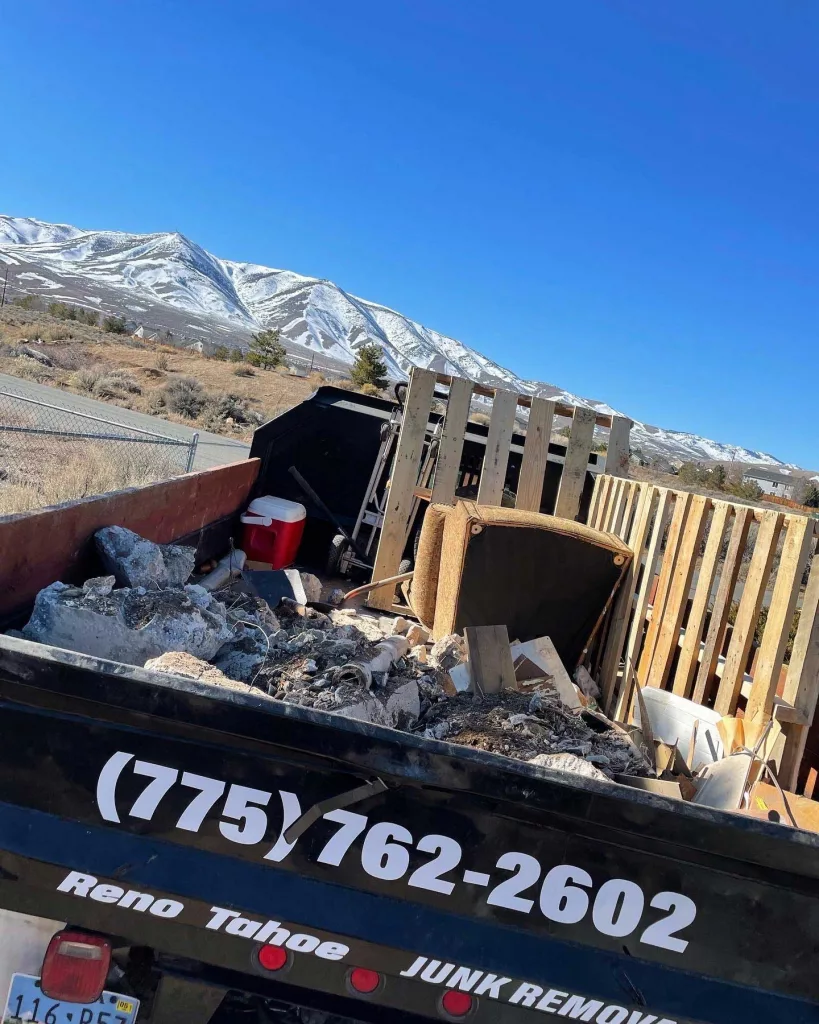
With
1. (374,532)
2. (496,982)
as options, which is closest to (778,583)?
(496,982)

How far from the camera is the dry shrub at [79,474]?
7.66 meters

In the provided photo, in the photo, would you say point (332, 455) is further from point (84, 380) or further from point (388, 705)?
point (84, 380)

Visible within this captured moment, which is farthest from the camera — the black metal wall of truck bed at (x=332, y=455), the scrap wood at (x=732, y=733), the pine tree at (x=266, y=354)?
the pine tree at (x=266, y=354)

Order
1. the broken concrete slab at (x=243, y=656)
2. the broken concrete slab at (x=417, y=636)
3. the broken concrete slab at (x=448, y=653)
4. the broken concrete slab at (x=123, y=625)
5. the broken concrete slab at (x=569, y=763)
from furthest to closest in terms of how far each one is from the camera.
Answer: the broken concrete slab at (x=417, y=636) → the broken concrete slab at (x=448, y=653) → the broken concrete slab at (x=243, y=656) → the broken concrete slab at (x=123, y=625) → the broken concrete slab at (x=569, y=763)

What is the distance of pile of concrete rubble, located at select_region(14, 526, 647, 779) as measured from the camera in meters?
2.32

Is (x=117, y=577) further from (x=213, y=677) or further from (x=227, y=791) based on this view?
(x=227, y=791)

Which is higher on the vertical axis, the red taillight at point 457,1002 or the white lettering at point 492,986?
the white lettering at point 492,986

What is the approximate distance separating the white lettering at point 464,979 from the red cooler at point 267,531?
369cm

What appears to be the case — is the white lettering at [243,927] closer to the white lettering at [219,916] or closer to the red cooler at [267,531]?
the white lettering at [219,916]

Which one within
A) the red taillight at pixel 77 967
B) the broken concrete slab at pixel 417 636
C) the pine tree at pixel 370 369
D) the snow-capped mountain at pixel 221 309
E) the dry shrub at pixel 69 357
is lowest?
the red taillight at pixel 77 967

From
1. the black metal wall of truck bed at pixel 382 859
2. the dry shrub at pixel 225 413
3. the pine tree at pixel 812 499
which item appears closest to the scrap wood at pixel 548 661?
the black metal wall of truck bed at pixel 382 859

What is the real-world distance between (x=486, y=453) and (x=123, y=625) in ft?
12.1

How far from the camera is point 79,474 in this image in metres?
9.05

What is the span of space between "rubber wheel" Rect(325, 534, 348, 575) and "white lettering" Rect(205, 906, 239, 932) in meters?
4.16
